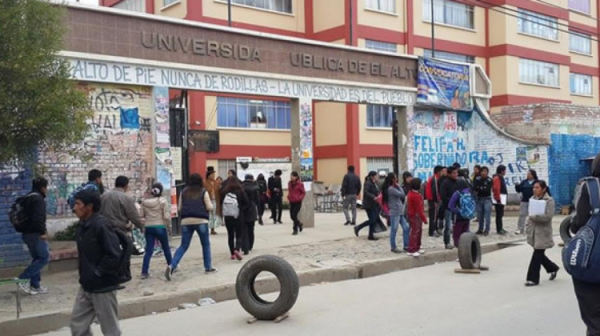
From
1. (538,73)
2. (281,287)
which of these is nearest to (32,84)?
(281,287)

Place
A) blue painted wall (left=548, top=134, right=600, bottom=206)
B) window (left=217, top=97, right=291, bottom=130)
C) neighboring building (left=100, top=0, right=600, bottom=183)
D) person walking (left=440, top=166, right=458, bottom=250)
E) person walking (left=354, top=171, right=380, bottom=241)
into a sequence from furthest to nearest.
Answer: window (left=217, top=97, right=291, bottom=130) → neighboring building (left=100, top=0, right=600, bottom=183) → blue painted wall (left=548, top=134, right=600, bottom=206) → person walking (left=354, top=171, right=380, bottom=241) → person walking (left=440, top=166, right=458, bottom=250)

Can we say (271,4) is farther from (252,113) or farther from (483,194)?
(483,194)

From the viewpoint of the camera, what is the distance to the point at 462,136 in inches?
866

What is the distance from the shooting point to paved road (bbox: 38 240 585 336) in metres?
7.05

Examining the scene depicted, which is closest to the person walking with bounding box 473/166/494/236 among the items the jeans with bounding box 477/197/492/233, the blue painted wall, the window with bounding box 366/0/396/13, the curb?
the jeans with bounding box 477/197/492/233

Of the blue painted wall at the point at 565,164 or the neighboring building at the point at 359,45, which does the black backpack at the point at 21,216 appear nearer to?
the blue painted wall at the point at 565,164

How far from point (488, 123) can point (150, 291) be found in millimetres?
16188

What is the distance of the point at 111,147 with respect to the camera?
42.3 feet

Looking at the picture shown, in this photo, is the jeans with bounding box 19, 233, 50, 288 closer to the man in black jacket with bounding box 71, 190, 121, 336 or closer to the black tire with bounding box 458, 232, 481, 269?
the man in black jacket with bounding box 71, 190, 121, 336

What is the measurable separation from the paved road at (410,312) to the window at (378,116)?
26096 millimetres

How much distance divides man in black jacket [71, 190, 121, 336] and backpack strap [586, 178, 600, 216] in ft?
13.0

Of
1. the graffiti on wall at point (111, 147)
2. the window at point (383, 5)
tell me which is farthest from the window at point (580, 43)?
the graffiti on wall at point (111, 147)

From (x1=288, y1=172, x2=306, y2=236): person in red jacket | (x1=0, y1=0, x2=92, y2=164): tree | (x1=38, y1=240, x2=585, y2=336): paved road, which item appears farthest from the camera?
(x1=288, y1=172, x2=306, y2=236): person in red jacket

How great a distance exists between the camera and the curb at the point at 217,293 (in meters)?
7.67
